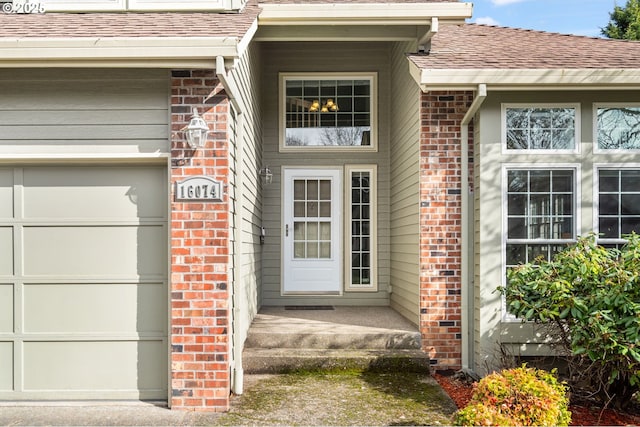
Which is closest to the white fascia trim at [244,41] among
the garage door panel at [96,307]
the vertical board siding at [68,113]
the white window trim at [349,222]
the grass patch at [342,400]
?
the vertical board siding at [68,113]

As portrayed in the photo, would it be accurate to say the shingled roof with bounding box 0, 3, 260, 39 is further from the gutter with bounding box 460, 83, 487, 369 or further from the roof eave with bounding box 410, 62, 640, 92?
the gutter with bounding box 460, 83, 487, 369

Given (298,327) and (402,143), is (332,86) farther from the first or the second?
(298,327)

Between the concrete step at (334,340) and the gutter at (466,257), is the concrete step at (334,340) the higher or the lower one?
the lower one

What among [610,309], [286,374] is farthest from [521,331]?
[286,374]

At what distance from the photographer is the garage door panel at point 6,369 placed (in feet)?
14.6

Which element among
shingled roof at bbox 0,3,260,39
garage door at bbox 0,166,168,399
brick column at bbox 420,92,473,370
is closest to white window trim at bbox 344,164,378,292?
brick column at bbox 420,92,473,370

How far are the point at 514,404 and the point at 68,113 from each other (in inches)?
156

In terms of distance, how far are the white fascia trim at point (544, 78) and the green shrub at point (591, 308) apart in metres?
1.45

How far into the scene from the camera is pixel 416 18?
5602mm

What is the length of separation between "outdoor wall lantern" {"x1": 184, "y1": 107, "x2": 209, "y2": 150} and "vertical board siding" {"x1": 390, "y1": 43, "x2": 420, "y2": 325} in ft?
7.96

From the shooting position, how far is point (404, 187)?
6586 millimetres

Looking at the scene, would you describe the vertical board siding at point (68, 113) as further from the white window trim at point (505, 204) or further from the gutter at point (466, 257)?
the white window trim at point (505, 204)

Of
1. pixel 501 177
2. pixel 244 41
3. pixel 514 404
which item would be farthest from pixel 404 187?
pixel 514 404

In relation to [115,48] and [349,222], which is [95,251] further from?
[349,222]
